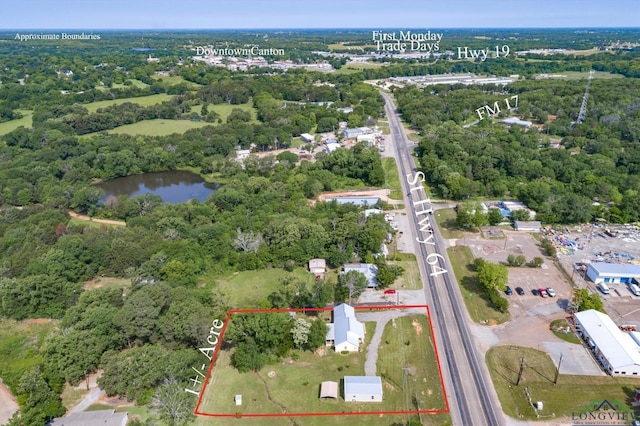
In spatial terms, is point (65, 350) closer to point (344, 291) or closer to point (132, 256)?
point (132, 256)

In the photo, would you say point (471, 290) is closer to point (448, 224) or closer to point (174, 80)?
point (448, 224)

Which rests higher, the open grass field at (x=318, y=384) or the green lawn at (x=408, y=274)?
the green lawn at (x=408, y=274)

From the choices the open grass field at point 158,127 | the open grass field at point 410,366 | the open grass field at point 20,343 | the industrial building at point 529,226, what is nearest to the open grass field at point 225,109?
the open grass field at point 158,127

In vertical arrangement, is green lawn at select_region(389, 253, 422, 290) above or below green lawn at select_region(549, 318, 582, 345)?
above

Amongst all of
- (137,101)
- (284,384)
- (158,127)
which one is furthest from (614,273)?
(137,101)

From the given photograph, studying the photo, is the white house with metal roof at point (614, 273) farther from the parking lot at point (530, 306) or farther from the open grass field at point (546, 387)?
the open grass field at point (546, 387)

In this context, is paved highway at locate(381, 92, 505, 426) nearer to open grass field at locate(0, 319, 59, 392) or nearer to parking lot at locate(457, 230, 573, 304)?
parking lot at locate(457, 230, 573, 304)

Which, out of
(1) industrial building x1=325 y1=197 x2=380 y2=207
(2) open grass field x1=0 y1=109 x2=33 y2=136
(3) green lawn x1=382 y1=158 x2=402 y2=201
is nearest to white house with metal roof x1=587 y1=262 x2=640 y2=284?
(1) industrial building x1=325 y1=197 x2=380 y2=207
